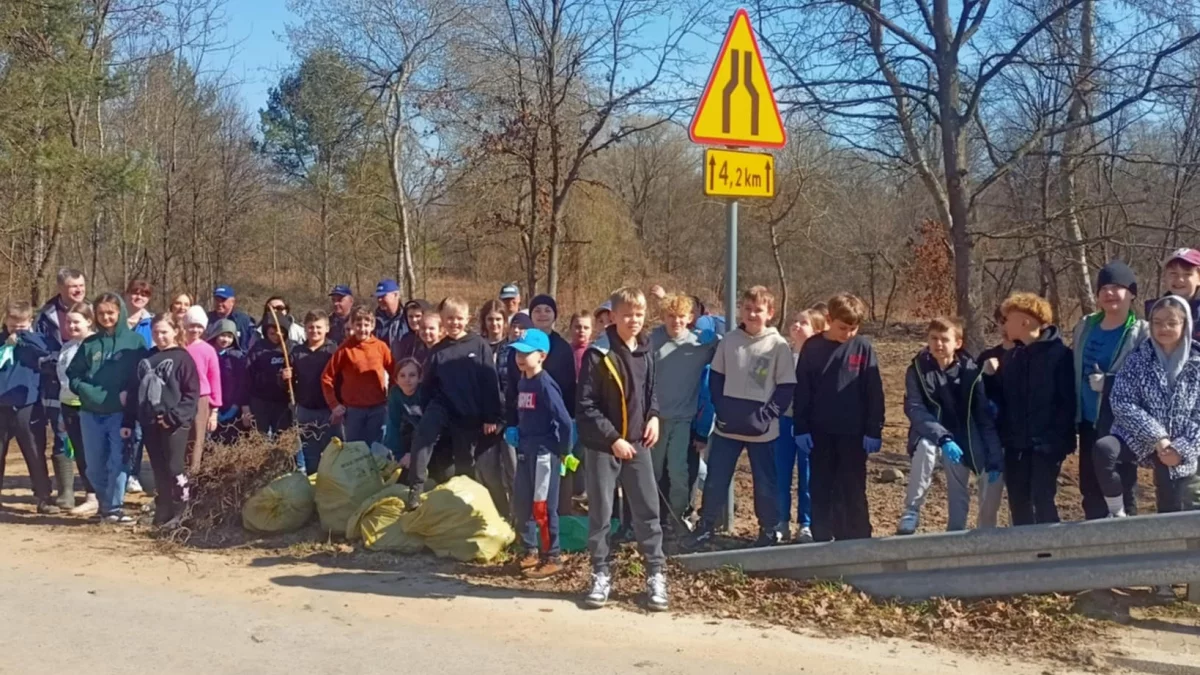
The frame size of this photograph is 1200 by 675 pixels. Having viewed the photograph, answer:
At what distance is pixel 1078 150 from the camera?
28.5ft

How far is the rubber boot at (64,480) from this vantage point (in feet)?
27.9

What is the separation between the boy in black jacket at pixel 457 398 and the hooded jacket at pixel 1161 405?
3.99m

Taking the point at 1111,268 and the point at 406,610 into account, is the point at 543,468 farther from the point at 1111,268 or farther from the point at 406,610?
the point at 1111,268

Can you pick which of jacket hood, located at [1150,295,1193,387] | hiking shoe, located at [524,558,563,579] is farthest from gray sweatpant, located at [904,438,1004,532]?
hiking shoe, located at [524,558,563,579]

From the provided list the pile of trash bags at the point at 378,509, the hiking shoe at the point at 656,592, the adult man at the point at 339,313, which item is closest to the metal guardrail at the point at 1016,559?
the hiking shoe at the point at 656,592

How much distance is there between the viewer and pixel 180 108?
84.9 feet

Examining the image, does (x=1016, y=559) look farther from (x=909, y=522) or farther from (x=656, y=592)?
(x=656, y=592)

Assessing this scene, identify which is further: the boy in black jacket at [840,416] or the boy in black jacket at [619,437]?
the boy in black jacket at [840,416]

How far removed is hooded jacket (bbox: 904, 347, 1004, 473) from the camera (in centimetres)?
593

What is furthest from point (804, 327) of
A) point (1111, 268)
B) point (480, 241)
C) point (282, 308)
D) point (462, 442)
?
point (480, 241)

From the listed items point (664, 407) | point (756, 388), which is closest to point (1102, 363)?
point (756, 388)

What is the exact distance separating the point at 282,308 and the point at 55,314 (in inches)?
79.5

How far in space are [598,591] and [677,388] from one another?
70.8 inches

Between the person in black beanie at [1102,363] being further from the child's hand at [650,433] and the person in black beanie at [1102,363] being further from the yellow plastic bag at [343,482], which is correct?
the yellow plastic bag at [343,482]
